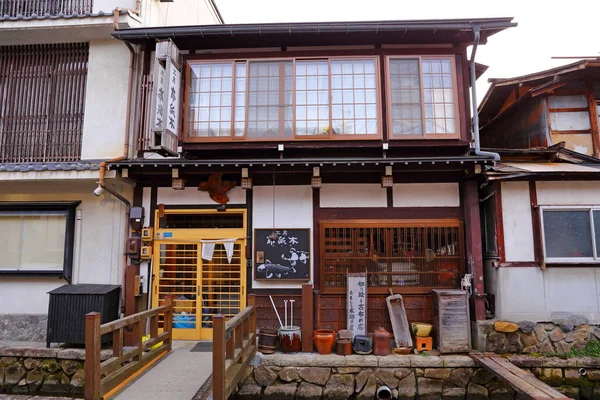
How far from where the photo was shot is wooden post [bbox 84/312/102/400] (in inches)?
224

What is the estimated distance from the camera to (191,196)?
10000 millimetres

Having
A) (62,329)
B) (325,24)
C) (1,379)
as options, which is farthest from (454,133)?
Result: (1,379)

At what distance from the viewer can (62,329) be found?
879cm

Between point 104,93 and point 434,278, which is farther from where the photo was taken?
point 104,93

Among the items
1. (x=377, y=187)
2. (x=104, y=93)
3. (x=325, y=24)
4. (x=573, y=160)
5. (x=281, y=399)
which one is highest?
(x=325, y=24)

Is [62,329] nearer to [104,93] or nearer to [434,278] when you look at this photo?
[104,93]

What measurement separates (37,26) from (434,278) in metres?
11.4

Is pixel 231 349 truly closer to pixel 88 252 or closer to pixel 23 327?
pixel 88 252

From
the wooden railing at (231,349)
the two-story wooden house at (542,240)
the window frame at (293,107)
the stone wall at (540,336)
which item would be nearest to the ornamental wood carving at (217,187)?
the window frame at (293,107)

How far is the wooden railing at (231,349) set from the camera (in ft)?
18.8

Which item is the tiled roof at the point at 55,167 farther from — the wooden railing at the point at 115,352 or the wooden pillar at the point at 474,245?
the wooden pillar at the point at 474,245

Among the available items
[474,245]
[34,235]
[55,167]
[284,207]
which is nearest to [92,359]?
[284,207]

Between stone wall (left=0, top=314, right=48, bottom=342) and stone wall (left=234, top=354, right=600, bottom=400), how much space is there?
17.6 ft

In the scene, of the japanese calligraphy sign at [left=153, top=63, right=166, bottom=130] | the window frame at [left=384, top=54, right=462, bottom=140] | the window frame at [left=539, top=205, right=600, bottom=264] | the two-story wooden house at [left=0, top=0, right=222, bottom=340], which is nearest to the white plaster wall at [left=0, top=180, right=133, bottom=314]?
the two-story wooden house at [left=0, top=0, right=222, bottom=340]
